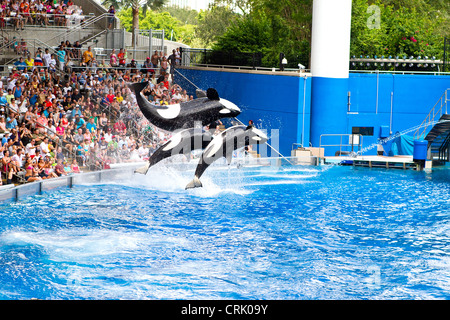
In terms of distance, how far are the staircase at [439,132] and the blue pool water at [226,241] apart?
428 cm

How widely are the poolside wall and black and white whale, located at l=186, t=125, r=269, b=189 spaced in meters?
8.16

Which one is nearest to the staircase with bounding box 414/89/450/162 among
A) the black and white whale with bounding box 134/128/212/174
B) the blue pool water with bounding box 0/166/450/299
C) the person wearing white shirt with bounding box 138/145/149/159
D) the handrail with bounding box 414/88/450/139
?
the handrail with bounding box 414/88/450/139

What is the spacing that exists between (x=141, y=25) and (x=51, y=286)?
63.3 m

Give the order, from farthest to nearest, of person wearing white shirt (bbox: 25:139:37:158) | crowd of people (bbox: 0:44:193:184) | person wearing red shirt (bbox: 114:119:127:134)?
1. person wearing red shirt (bbox: 114:119:127:134)
2. crowd of people (bbox: 0:44:193:184)
3. person wearing white shirt (bbox: 25:139:37:158)

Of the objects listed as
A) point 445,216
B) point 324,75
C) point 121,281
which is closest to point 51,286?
point 121,281

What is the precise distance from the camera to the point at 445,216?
13984 millimetres

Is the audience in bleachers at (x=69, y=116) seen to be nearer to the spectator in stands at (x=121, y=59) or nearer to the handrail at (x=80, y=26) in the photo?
the spectator in stands at (x=121, y=59)

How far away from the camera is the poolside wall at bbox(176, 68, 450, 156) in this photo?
23391mm

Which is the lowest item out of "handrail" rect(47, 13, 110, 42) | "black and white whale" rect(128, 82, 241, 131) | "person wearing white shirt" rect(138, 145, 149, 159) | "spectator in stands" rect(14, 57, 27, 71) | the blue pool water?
the blue pool water

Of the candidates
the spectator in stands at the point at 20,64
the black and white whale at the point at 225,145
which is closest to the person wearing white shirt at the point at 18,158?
the black and white whale at the point at 225,145

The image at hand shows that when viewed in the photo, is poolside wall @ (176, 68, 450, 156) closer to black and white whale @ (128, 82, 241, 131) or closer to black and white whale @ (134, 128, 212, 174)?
black and white whale @ (134, 128, 212, 174)

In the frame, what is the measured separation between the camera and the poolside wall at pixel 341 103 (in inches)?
921

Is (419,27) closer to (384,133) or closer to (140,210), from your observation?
(384,133)

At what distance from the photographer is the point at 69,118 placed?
18.6 meters
